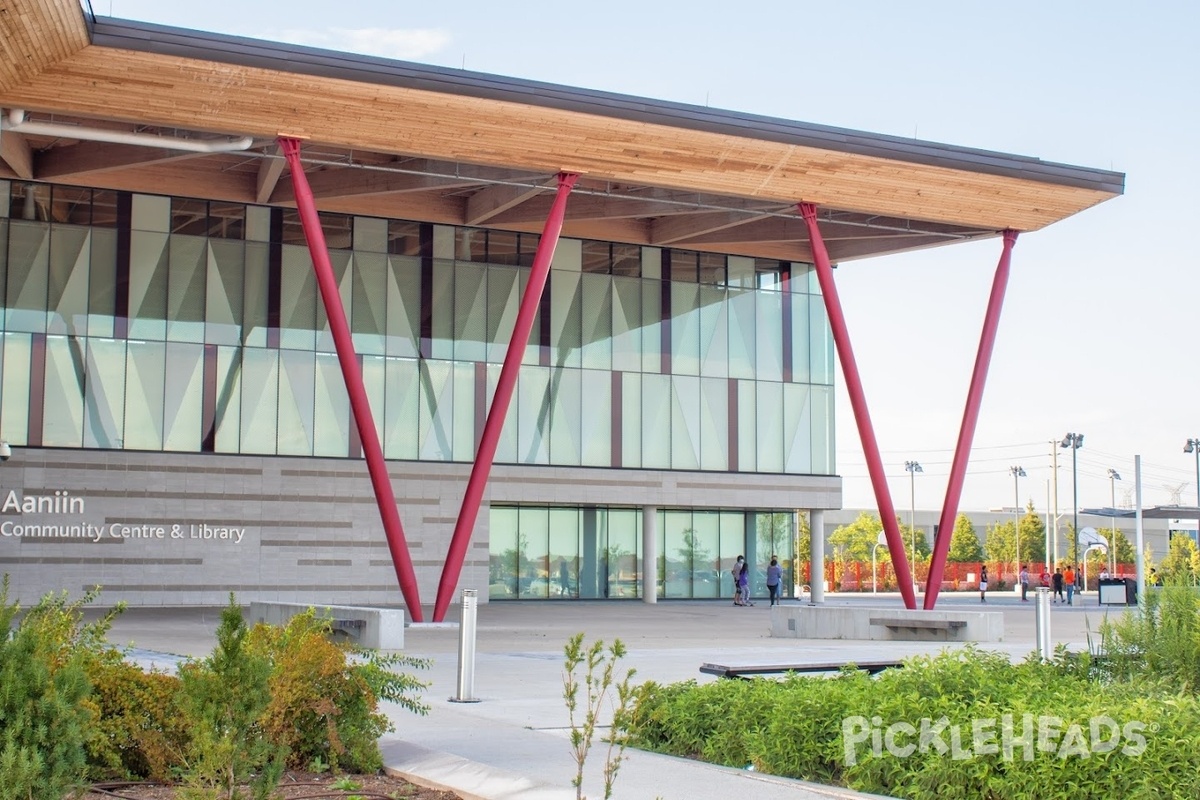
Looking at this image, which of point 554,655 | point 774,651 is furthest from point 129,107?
point 774,651

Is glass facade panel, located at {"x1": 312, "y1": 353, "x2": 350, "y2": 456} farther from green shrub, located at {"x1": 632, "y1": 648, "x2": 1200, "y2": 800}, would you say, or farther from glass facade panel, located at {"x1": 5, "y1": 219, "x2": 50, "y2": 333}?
green shrub, located at {"x1": 632, "y1": 648, "x2": 1200, "y2": 800}

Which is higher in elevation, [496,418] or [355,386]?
[355,386]

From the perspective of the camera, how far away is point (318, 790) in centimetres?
791

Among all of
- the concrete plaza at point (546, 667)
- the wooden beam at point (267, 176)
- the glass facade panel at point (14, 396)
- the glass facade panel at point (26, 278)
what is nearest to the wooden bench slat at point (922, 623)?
the concrete plaza at point (546, 667)

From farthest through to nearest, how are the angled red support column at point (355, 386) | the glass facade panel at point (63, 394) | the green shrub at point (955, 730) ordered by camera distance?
the glass facade panel at point (63, 394), the angled red support column at point (355, 386), the green shrub at point (955, 730)

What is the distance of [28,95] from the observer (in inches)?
870

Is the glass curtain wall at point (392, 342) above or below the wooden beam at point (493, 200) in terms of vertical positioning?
below

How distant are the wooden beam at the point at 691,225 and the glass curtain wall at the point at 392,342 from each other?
1222mm

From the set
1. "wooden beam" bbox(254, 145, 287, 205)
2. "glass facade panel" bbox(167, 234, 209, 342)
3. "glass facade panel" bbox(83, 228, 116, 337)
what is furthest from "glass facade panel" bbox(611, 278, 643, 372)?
"glass facade panel" bbox(83, 228, 116, 337)

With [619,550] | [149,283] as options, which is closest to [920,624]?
[619,550]

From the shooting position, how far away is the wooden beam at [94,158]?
2927 centimetres

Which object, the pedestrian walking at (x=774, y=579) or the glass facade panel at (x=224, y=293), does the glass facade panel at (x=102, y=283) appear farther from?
the pedestrian walking at (x=774, y=579)

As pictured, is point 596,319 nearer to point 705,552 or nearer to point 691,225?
point 691,225
